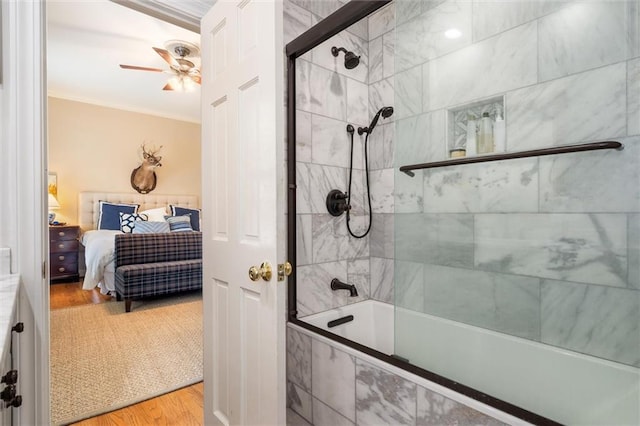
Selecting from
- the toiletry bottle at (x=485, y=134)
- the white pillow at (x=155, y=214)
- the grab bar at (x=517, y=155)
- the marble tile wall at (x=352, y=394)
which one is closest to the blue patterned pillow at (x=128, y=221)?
the white pillow at (x=155, y=214)

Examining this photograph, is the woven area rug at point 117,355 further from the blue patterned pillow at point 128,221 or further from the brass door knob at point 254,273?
the blue patterned pillow at point 128,221

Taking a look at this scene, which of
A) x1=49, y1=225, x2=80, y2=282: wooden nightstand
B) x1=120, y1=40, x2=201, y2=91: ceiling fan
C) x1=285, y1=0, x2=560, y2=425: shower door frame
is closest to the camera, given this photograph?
x1=285, y1=0, x2=560, y2=425: shower door frame

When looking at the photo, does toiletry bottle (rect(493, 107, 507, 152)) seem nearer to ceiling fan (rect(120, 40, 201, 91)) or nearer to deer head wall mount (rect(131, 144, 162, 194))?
ceiling fan (rect(120, 40, 201, 91))

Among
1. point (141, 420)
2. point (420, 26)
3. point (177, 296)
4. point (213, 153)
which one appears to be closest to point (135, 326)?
point (177, 296)

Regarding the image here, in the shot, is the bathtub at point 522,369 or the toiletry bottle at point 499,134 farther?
the toiletry bottle at point 499,134

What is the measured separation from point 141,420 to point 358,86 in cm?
234

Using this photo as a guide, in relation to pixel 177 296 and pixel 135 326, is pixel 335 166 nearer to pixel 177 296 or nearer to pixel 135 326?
pixel 135 326

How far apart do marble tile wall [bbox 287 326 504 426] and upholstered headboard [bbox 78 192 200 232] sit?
5040 mm

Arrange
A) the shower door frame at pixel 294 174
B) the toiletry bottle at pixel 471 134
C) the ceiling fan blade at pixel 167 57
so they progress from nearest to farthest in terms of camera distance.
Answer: the shower door frame at pixel 294 174
the toiletry bottle at pixel 471 134
the ceiling fan blade at pixel 167 57

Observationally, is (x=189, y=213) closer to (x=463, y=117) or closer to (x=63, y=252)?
(x=63, y=252)

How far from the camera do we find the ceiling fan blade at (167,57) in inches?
127

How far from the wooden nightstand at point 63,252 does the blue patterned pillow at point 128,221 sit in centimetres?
57

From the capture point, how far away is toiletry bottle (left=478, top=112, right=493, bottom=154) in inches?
71.4

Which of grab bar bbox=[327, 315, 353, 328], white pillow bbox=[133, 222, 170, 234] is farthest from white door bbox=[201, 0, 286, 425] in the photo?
white pillow bbox=[133, 222, 170, 234]
